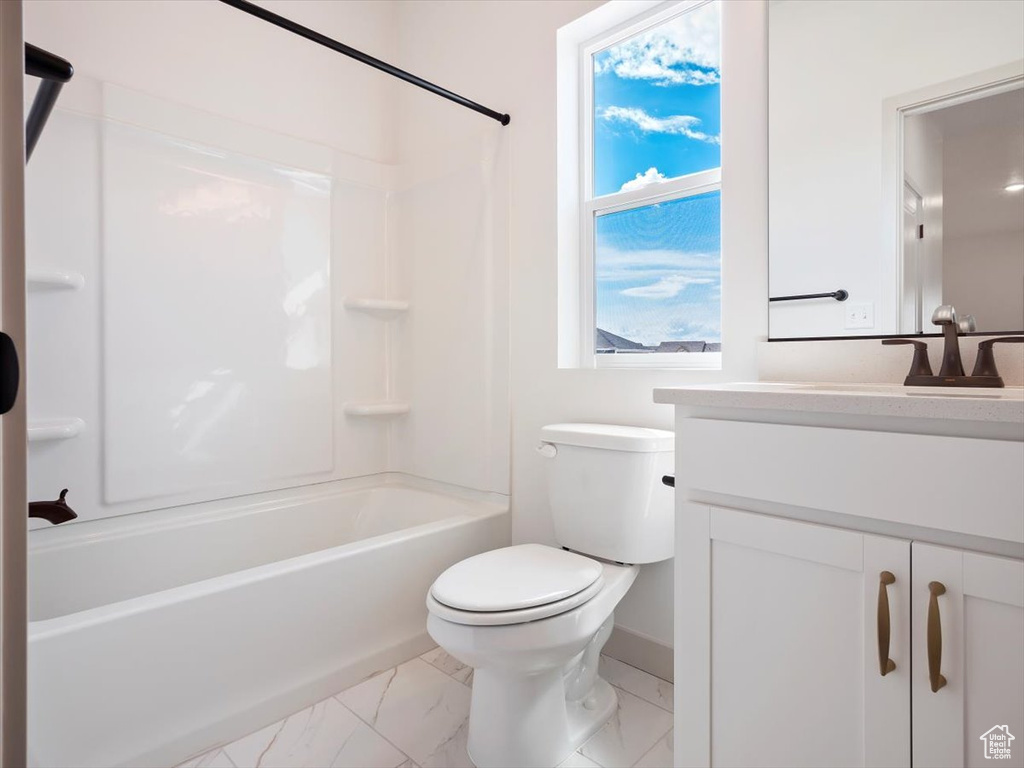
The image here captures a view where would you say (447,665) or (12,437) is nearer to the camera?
(12,437)

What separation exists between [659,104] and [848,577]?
5.47 feet

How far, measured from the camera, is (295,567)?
5.28ft

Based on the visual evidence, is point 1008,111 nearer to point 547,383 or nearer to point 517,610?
point 547,383

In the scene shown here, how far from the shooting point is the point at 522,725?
138 cm

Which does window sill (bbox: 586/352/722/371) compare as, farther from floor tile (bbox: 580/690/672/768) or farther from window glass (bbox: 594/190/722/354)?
floor tile (bbox: 580/690/672/768)

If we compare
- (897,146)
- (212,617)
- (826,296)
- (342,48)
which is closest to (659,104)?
(897,146)

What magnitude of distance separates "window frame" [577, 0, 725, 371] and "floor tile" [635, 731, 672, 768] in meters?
1.08

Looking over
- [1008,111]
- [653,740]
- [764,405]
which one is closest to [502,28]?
[1008,111]

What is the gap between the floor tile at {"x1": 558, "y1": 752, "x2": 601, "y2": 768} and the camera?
1.42 meters

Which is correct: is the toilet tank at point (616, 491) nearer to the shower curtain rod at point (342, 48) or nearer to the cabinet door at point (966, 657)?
the cabinet door at point (966, 657)

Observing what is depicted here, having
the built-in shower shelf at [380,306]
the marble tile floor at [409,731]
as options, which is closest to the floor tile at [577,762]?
the marble tile floor at [409,731]

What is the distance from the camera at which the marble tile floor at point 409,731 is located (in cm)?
142

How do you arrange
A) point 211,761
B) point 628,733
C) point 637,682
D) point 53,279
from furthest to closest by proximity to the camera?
1. point 637,682
2. point 53,279
3. point 628,733
4. point 211,761

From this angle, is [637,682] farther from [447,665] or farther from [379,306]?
[379,306]
